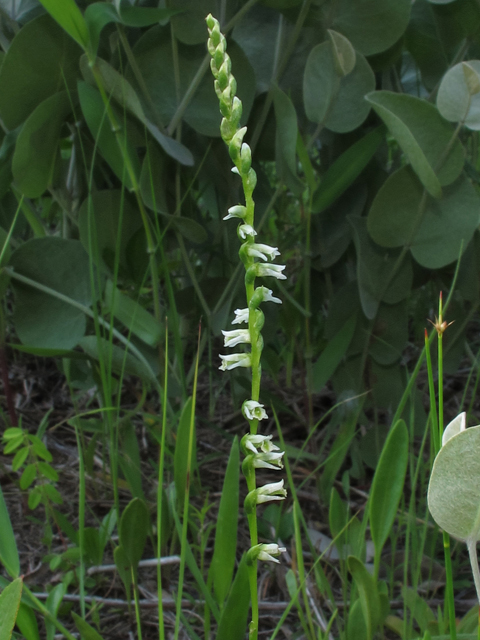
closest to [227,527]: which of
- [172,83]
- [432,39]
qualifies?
[172,83]

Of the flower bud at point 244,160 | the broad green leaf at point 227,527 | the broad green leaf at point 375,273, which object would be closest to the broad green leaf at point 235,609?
the broad green leaf at point 227,527

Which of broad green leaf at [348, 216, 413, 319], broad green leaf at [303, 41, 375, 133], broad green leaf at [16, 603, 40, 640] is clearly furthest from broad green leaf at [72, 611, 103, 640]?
broad green leaf at [303, 41, 375, 133]

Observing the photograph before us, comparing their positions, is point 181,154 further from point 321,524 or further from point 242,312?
point 321,524

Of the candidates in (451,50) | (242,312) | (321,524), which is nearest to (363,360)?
(321,524)

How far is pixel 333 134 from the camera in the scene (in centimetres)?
107

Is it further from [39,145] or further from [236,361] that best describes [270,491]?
[39,145]

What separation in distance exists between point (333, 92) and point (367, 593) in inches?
25.0

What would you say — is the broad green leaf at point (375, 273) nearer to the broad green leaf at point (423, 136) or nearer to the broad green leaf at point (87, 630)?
the broad green leaf at point (423, 136)

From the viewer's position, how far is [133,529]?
74cm

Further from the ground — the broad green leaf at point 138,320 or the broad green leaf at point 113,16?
the broad green leaf at point 113,16

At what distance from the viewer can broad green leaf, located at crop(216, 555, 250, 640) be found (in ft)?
1.91

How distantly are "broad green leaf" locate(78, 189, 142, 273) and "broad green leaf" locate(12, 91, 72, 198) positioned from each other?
77 mm

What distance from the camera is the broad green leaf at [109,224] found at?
95 centimetres

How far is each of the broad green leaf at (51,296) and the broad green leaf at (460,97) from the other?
0.58 m
